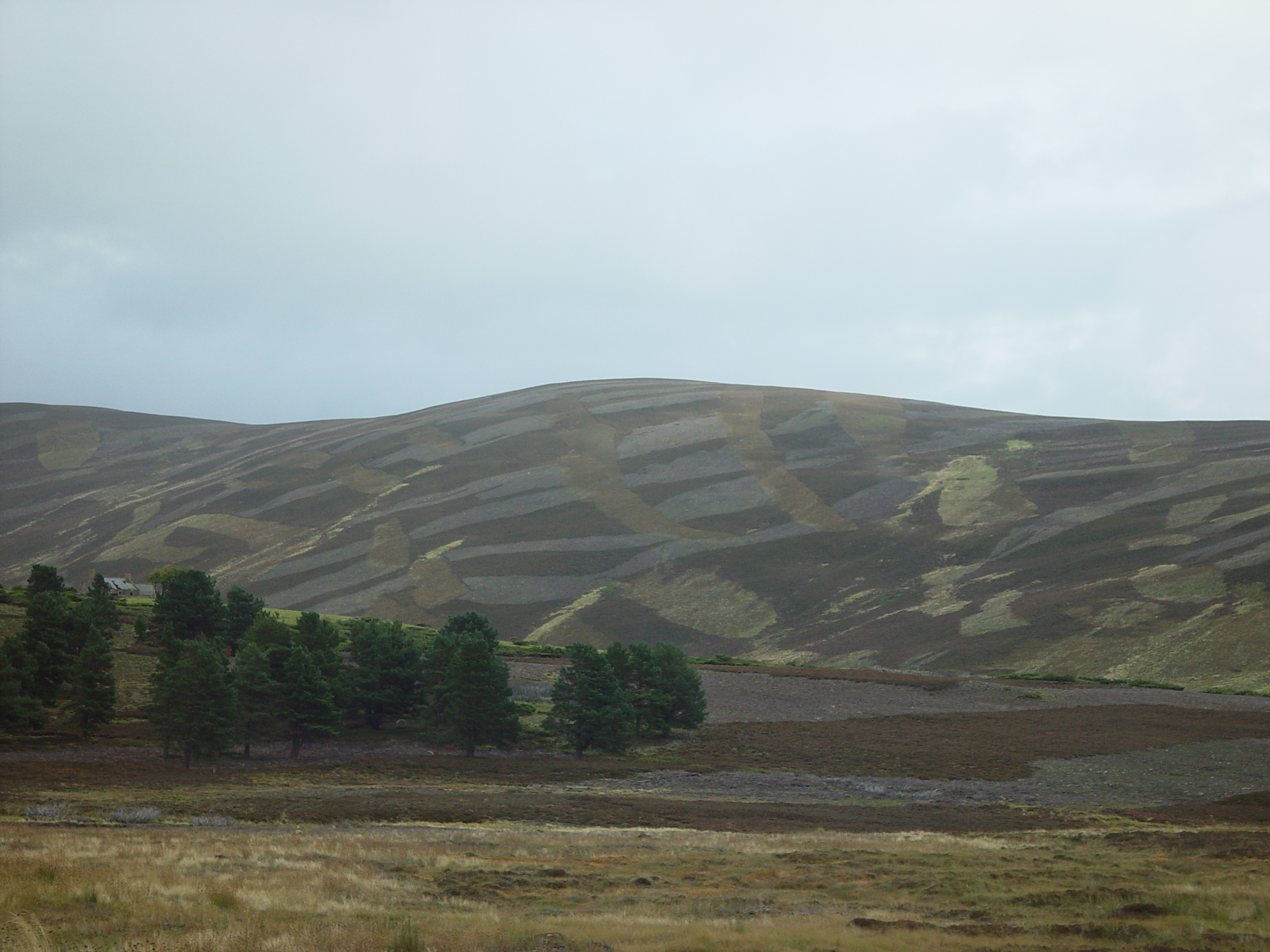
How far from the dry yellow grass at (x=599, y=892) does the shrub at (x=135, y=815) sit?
278 cm

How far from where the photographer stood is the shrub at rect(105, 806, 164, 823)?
98.1 ft

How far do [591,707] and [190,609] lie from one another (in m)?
36.3

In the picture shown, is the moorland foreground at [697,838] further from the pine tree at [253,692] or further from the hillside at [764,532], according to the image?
the hillside at [764,532]

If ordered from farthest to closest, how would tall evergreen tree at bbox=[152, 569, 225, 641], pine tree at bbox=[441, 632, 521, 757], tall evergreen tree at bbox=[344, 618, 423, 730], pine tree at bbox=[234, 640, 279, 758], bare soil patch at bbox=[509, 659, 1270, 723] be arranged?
tall evergreen tree at bbox=[152, 569, 225, 641]
bare soil patch at bbox=[509, 659, 1270, 723]
tall evergreen tree at bbox=[344, 618, 423, 730]
pine tree at bbox=[441, 632, 521, 757]
pine tree at bbox=[234, 640, 279, 758]

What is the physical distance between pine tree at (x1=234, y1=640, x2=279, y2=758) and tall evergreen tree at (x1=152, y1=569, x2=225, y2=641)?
1959cm

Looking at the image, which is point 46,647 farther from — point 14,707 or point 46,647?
point 14,707

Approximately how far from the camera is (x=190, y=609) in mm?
70812

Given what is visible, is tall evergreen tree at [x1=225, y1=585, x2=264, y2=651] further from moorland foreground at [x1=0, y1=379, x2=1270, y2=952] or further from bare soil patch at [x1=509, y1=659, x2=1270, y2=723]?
bare soil patch at [x1=509, y1=659, x2=1270, y2=723]

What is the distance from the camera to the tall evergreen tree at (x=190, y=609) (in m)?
70.5

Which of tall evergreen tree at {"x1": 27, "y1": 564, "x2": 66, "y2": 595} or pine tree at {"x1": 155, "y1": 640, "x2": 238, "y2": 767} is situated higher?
tall evergreen tree at {"x1": 27, "y1": 564, "x2": 66, "y2": 595}

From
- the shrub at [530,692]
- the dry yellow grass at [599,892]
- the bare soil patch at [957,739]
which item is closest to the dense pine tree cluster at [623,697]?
the bare soil patch at [957,739]

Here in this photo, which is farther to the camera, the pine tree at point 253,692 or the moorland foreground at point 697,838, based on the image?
the pine tree at point 253,692

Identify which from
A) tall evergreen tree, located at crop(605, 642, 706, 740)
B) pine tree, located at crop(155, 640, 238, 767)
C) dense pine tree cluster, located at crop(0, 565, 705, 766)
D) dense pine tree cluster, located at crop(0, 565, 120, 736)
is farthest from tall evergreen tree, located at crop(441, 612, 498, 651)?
dense pine tree cluster, located at crop(0, 565, 120, 736)

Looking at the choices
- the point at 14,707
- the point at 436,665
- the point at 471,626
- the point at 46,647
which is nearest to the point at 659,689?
the point at 436,665
